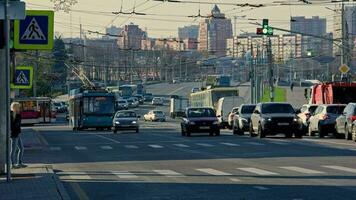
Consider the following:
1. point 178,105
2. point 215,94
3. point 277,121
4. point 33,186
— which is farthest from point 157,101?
point 33,186

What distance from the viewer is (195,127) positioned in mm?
46562

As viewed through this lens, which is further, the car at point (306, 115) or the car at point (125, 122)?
the car at point (125, 122)

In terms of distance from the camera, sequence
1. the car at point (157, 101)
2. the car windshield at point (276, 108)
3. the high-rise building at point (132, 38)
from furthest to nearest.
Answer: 1. the car at point (157, 101)
2. the high-rise building at point (132, 38)
3. the car windshield at point (276, 108)

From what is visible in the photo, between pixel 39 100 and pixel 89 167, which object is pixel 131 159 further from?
pixel 39 100

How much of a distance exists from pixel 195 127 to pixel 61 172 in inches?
982

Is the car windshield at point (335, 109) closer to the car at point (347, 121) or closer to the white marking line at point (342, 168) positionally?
the car at point (347, 121)

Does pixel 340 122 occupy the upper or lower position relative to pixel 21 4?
lower

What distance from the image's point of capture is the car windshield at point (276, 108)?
42062mm

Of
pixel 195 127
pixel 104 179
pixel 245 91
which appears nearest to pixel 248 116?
pixel 195 127

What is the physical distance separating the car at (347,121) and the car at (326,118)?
1.38m

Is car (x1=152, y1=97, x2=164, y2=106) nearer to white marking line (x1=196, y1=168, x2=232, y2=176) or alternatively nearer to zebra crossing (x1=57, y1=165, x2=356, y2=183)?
zebra crossing (x1=57, y1=165, x2=356, y2=183)

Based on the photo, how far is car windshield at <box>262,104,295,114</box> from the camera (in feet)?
138

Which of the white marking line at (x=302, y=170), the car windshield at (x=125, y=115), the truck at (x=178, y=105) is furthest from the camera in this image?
the truck at (x=178, y=105)

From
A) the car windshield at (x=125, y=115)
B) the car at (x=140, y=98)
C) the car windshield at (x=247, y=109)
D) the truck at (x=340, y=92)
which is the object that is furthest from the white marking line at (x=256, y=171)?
the car at (x=140, y=98)
